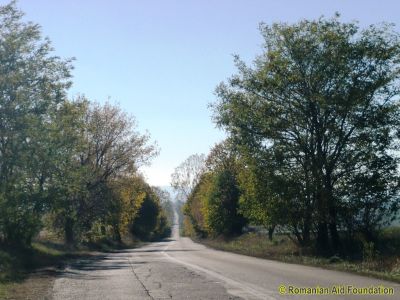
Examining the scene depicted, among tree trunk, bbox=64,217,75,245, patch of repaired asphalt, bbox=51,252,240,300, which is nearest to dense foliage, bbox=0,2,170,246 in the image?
patch of repaired asphalt, bbox=51,252,240,300

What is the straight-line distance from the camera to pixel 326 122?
30.5m

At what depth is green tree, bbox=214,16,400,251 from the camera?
29516 mm

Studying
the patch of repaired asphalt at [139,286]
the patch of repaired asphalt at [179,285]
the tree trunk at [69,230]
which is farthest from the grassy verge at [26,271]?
the tree trunk at [69,230]

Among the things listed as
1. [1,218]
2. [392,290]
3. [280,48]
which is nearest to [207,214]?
[280,48]

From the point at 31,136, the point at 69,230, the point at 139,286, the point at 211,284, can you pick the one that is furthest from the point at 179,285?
the point at 69,230

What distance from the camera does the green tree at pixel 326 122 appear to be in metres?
29.5

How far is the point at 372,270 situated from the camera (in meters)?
20.4

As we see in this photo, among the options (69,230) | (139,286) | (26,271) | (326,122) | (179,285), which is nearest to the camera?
Result: (139,286)

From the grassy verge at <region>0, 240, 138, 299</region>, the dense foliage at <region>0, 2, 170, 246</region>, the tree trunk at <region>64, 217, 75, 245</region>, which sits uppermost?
the dense foliage at <region>0, 2, 170, 246</region>

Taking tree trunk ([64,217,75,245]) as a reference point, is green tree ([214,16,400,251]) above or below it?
above

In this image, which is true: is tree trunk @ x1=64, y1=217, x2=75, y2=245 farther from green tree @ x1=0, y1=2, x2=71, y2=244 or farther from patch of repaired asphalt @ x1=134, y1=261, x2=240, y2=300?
patch of repaired asphalt @ x1=134, y1=261, x2=240, y2=300

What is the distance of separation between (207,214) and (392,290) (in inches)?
2020

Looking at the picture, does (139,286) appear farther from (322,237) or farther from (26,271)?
(322,237)

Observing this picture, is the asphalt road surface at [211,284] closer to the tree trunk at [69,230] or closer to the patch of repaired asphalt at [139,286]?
the patch of repaired asphalt at [139,286]
